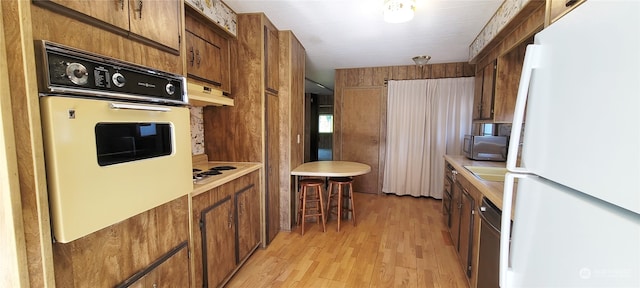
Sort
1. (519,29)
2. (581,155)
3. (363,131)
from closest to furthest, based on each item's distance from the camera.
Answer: (581,155), (519,29), (363,131)

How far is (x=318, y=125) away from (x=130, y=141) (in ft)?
21.8

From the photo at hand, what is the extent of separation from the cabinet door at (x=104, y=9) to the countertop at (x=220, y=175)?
918mm

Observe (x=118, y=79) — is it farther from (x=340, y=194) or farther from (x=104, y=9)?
(x=340, y=194)

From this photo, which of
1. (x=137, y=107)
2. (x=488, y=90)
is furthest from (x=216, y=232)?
(x=488, y=90)

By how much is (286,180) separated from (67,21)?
2224 millimetres

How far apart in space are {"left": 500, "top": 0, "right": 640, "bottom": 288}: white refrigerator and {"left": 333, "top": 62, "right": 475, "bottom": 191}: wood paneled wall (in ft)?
12.1

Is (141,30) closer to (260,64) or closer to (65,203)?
(65,203)

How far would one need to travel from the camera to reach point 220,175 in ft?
6.08

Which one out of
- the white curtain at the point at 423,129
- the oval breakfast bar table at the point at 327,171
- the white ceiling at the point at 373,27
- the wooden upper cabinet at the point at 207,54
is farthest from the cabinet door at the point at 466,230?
the wooden upper cabinet at the point at 207,54

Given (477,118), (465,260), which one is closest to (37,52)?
(465,260)

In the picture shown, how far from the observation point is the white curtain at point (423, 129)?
4008mm

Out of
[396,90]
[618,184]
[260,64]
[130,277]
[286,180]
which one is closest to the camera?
[618,184]

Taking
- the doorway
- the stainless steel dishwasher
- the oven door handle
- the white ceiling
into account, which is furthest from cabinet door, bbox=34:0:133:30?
the doorway

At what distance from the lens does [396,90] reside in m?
4.29
